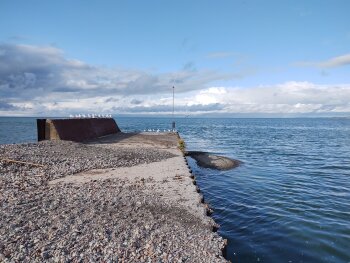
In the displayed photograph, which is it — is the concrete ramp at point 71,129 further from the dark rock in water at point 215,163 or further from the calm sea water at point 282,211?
the calm sea water at point 282,211

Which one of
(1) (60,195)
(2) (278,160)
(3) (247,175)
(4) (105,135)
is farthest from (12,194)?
(4) (105,135)

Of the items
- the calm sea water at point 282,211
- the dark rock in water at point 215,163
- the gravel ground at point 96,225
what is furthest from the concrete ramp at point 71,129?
the gravel ground at point 96,225

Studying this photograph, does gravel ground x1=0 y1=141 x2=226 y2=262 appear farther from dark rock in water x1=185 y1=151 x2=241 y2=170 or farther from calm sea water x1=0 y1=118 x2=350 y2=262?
dark rock in water x1=185 y1=151 x2=241 y2=170

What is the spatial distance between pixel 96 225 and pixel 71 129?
28.6 meters

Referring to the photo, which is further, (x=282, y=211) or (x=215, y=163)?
(x=215, y=163)

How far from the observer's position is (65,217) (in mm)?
11094

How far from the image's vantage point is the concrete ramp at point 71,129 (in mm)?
33938

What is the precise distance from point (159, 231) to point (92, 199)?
4.19m

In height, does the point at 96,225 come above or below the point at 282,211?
above

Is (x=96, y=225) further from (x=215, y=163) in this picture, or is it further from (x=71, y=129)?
Answer: (x=71, y=129)

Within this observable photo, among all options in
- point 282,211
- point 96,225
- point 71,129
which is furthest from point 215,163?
point 96,225

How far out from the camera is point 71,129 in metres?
37.3

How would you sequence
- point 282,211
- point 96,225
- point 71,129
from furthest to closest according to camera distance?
point 71,129 → point 282,211 → point 96,225

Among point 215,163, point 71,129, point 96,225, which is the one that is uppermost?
point 71,129
